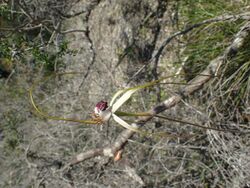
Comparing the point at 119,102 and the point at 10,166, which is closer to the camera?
the point at 119,102

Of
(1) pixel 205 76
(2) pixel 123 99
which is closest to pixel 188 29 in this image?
(1) pixel 205 76

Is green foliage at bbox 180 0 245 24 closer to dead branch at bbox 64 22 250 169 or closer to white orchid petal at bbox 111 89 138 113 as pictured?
dead branch at bbox 64 22 250 169

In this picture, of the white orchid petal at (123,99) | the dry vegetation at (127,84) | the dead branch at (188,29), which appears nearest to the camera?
the white orchid petal at (123,99)

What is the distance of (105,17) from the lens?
2.27 meters

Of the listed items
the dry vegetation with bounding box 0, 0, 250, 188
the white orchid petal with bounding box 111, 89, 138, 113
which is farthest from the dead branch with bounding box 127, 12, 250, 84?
the white orchid petal with bounding box 111, 89, 138, 113

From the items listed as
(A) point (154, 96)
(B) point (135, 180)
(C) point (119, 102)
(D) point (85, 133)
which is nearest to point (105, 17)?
(A) point (154, 96)

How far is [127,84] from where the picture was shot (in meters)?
2.11

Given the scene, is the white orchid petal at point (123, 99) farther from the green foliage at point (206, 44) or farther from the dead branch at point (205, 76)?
the green foliage at point (206, 44)

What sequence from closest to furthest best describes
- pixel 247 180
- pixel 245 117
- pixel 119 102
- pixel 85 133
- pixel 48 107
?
pixel 119 102, pixel 247 180, pixel 245 117, pixel 85 133, pixel 48 107

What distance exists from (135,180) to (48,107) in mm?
739

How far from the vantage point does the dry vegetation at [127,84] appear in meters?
1.82

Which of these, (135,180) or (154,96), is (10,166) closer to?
(135,180)

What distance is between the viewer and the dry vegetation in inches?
71.6

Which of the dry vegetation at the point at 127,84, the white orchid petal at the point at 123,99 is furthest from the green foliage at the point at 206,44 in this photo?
the white orchid petal at the point at 123,99
